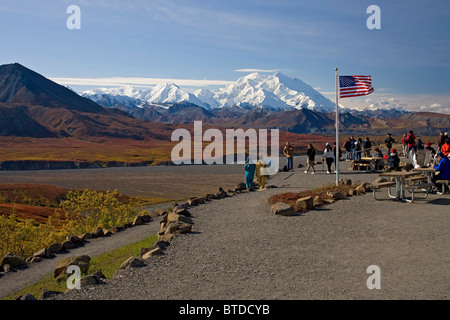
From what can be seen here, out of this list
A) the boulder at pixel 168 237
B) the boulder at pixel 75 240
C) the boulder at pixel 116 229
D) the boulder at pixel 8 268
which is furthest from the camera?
the boulder at pixel 116 229

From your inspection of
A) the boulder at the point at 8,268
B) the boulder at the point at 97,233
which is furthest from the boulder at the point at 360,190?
the boulder at the point at 8,268

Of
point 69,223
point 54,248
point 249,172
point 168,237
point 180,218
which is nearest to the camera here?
point 168,237

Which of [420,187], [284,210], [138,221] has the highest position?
[420,187]

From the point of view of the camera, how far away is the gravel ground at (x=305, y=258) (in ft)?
25.3

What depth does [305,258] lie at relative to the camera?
949 cm

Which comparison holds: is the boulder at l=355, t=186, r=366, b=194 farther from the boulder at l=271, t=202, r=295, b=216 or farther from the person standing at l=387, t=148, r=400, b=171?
the person standing at l=387, t=148, r=400, b=171

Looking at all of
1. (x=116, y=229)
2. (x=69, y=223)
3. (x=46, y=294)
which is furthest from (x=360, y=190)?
(x=69, y=223)

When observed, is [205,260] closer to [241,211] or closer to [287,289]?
[287,289]

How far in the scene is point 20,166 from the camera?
9538cm

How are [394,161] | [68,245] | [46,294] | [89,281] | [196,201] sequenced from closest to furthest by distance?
[46,294]
[89,281]
[68,245]
[196,201]
[394,161]

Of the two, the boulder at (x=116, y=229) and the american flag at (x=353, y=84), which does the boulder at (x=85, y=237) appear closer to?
the boulder at (x=116, y=229)

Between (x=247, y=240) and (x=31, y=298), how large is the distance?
5514mm

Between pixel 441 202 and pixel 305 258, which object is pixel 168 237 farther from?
pixel 441 202
